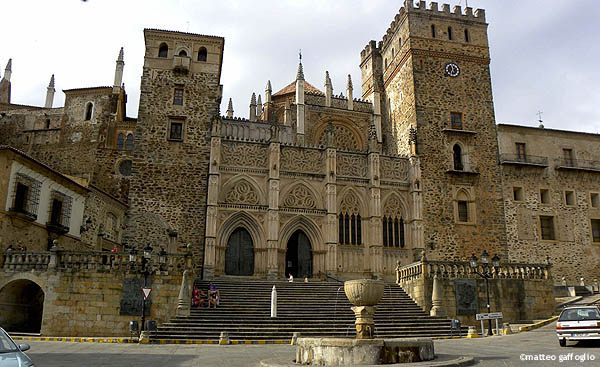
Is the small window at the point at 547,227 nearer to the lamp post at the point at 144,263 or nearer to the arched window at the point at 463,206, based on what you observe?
the arched window at the point at 463,206

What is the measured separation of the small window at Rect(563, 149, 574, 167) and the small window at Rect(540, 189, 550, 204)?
2.76m

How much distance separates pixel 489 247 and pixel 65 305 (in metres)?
24.3

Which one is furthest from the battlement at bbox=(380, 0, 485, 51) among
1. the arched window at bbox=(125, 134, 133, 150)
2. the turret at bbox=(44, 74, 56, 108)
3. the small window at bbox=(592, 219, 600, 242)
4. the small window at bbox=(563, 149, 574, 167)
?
the turret at bbox=(44, 74, 56, 108)

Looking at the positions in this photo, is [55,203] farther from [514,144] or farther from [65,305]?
[514,144]

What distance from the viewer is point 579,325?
43.6ft

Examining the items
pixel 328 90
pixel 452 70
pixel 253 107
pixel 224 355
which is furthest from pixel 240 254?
pixel 452 70

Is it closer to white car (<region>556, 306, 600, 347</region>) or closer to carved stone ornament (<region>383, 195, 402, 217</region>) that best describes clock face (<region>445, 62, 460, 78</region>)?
carved stone ornament (<region>383, 195, 402, 217</region>)

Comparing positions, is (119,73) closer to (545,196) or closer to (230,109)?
(230,109)

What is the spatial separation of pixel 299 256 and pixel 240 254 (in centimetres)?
347

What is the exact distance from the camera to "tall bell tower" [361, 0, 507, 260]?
31344mm

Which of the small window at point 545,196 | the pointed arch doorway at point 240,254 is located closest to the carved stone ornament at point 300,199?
the pointed arch doorway at point 240,254

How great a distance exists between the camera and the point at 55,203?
Answer: 2541 centimetres

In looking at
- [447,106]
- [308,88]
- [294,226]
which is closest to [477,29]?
[447,106]

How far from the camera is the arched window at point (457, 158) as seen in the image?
33.1 meters
